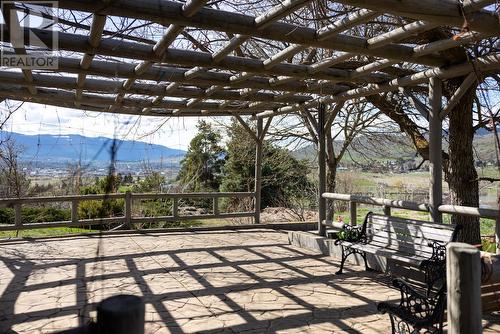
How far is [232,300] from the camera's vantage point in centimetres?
366

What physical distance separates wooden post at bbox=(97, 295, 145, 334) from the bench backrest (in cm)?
323

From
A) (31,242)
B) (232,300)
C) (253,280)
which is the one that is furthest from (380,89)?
(31,242)

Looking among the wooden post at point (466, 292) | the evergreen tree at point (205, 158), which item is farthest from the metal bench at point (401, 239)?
the evergreen tree at point (205, 158)

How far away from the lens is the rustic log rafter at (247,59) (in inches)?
105

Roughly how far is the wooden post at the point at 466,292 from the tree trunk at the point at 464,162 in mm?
3719

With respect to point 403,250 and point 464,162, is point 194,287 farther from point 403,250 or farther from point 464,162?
point 464,162

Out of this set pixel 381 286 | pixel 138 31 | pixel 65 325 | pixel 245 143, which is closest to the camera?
pixel 65 325

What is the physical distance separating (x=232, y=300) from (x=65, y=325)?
1.41 meters

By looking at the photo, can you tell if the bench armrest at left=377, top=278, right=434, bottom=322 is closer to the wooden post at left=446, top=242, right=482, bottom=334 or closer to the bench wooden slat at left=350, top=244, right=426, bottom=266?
the wooden post at left=446, top=242, right=482, bottom=334

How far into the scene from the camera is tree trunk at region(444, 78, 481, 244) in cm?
497

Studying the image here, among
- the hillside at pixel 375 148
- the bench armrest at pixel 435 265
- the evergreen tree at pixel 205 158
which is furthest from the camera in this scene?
the evergreen tree at pixel 205 158

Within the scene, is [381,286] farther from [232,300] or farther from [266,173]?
[266,173]

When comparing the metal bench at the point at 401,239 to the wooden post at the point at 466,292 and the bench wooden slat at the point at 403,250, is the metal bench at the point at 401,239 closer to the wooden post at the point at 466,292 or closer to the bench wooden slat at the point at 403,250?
the bench wooden slat at the point at 403,250

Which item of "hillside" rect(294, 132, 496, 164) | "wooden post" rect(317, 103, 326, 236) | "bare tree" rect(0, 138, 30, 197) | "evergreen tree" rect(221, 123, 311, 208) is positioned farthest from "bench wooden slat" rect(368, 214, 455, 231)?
"evergreen tree" rect(221, 123, 311, 208)
